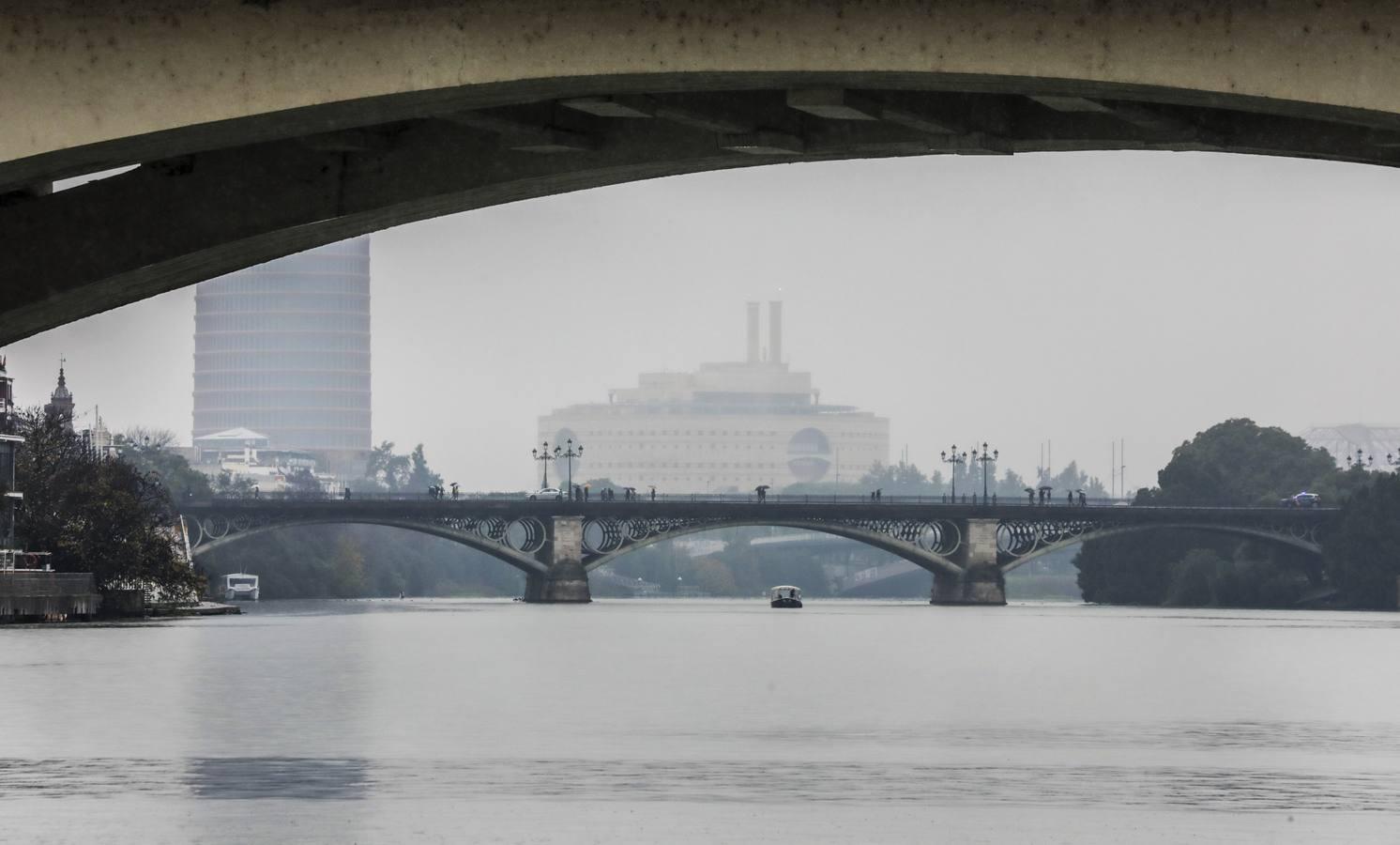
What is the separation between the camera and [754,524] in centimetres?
17175

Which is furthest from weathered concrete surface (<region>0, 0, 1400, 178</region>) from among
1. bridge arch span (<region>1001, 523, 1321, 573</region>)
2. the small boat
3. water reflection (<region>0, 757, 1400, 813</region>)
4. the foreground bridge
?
the small boat

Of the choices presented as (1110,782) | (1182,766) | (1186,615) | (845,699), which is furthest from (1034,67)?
(1186,615)

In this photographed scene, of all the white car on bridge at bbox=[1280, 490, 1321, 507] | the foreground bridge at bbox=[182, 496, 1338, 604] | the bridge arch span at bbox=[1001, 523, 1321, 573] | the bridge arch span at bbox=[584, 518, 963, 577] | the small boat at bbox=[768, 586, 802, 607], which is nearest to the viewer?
the bridge arch span at bbox=[1001, 523, 1321, 573]

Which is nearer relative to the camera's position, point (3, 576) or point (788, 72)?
point (788, 72)

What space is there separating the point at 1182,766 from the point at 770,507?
131838 mm

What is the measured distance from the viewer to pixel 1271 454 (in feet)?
654

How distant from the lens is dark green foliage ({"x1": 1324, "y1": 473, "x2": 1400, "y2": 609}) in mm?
166375

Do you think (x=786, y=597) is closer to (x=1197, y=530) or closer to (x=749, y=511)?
(x=749, y=511)

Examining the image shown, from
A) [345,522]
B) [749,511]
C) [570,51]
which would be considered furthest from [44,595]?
[570,51]

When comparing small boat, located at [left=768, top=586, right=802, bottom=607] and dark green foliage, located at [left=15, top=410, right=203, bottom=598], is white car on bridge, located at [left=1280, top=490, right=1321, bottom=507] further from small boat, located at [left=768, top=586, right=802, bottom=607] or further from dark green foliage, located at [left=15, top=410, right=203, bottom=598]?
dark green foliage, located at [left=15, top=410, right=203, bottom=598]

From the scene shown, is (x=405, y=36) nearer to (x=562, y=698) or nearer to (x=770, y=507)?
(x=562, y=698)

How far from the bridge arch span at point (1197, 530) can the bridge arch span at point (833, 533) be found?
4977mm

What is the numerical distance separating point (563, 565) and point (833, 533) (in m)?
19.5

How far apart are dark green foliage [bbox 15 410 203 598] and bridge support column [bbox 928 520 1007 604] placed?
6830 cm
